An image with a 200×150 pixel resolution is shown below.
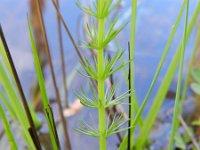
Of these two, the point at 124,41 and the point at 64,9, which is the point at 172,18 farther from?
the point at 64,9

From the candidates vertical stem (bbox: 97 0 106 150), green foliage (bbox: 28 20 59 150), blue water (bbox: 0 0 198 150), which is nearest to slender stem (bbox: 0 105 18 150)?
green foliage (bbox: 28 20 59 150)

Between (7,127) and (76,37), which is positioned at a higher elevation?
(76,37)

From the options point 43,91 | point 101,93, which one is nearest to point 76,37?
point 43,91

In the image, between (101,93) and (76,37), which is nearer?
(101,93)

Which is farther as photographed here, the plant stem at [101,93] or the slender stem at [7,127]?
the slender stem at [7,127]

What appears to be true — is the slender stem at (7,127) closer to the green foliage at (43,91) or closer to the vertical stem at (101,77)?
the green foliage at (43,91)

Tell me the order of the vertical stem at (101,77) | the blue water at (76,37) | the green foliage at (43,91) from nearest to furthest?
the vertical stem at (101,77) < the green foliage at (43,91) < the blue water at (76,37)

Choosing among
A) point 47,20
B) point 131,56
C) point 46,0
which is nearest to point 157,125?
point 131,56

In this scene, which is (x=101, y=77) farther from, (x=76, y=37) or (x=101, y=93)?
(x=76, y=37)

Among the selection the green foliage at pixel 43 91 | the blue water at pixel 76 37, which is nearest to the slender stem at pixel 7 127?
the green foliage at pixel 43 91
